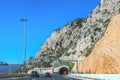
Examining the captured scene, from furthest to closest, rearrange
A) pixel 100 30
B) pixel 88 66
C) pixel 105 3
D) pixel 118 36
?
pixel 105 3 < pixel 100 30 < pixel 88 66 < pixel 118 36

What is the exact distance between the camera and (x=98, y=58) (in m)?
101

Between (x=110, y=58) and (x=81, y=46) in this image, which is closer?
(x=110, y=58)

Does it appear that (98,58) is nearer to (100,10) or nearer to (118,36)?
(118,36)

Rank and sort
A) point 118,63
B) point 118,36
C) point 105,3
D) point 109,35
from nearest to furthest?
point 118,63 → point 118,36 → point 109,35 → point 105,3

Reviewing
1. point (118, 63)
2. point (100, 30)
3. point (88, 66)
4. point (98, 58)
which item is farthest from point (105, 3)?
point (118, 63)

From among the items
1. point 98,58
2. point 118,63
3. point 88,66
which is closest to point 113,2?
point 88,66

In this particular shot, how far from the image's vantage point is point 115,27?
3789 inches

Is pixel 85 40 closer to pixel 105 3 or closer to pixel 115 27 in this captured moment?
pixel 105 3

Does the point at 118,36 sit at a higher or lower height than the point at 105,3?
lower

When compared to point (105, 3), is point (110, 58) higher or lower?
lower

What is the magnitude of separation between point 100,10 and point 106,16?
10.6 metres

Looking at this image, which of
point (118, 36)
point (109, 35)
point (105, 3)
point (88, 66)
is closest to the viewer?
point (118, 36)

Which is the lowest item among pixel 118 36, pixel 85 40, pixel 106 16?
pixel 118 36

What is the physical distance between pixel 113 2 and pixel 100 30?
1672cm
